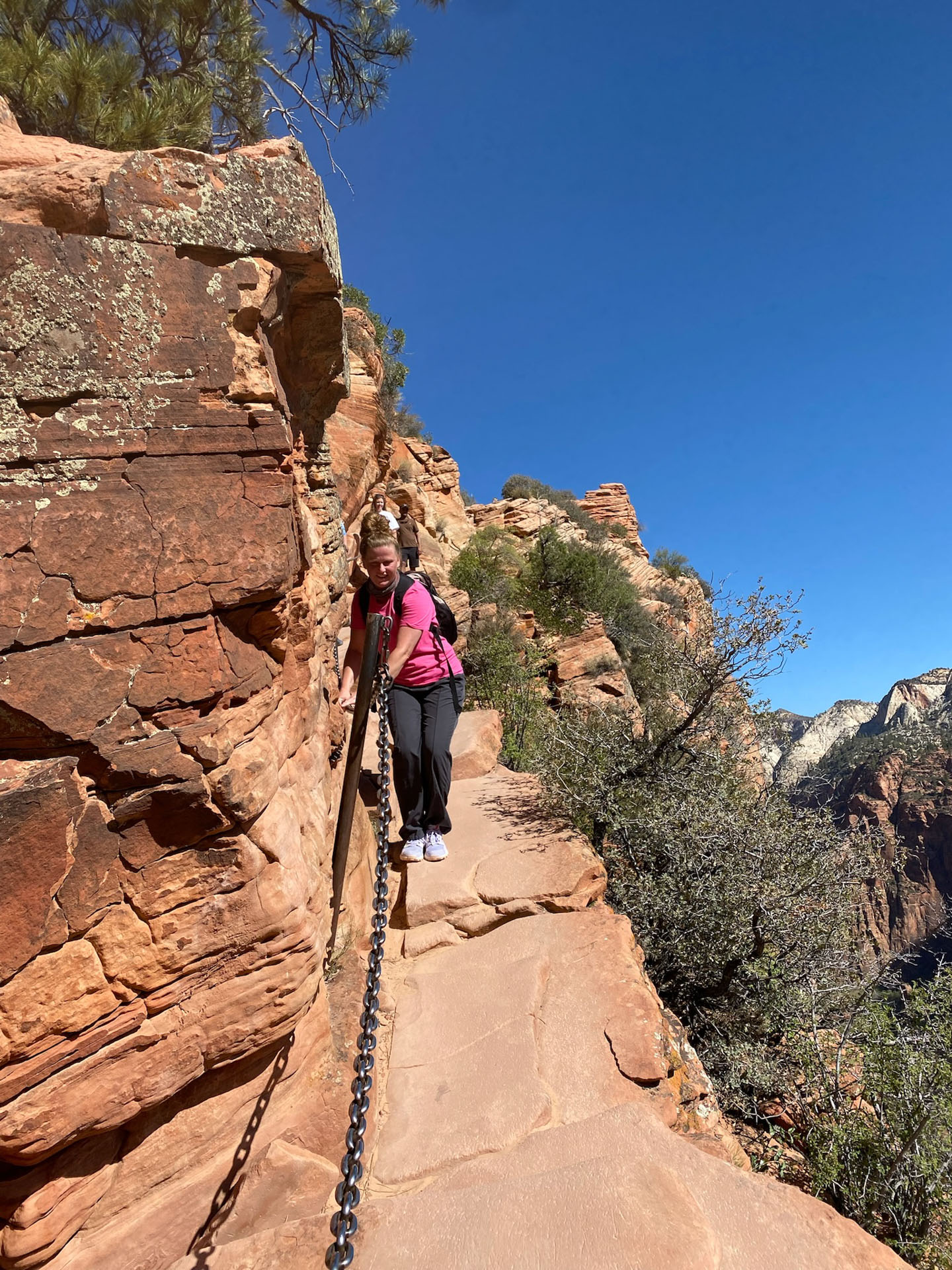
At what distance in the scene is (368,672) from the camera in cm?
301

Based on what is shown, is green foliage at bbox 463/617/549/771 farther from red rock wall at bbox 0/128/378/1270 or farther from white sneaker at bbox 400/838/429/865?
red rock wall at bbox 0/128/378/1270

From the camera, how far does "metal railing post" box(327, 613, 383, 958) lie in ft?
9.93

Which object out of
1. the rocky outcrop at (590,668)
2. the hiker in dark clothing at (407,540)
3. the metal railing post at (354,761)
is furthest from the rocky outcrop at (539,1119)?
the rocky outcrop at (590,668)

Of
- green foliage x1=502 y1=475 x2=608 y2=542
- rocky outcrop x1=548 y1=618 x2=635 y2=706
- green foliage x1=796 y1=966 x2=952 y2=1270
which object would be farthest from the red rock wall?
green foliage x1=502 y1=475 x2=608 y2=542

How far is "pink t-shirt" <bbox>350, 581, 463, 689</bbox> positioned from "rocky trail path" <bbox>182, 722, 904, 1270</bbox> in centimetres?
153

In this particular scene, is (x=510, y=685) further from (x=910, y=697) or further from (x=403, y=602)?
(x=910, y=697)

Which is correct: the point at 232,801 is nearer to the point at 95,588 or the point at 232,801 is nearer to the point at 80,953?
the point at 80,953

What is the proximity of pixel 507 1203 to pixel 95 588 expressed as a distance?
249cm

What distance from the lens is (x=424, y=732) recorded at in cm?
385

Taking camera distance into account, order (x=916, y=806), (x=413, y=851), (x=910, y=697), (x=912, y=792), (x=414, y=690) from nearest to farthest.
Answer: (x=414, y=690) → (x=413, y=851) → (x=912, y=792) → (x=916, y=806) → (x=910, y=697)

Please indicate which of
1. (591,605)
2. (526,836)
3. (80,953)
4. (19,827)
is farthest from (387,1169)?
(591,605)

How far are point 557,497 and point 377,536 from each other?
25902 mm

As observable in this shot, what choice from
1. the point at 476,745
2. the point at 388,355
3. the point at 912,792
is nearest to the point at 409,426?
the point at 388,355

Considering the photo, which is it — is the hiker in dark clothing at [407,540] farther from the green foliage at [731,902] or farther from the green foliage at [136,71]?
the green foliage at [136,71]
